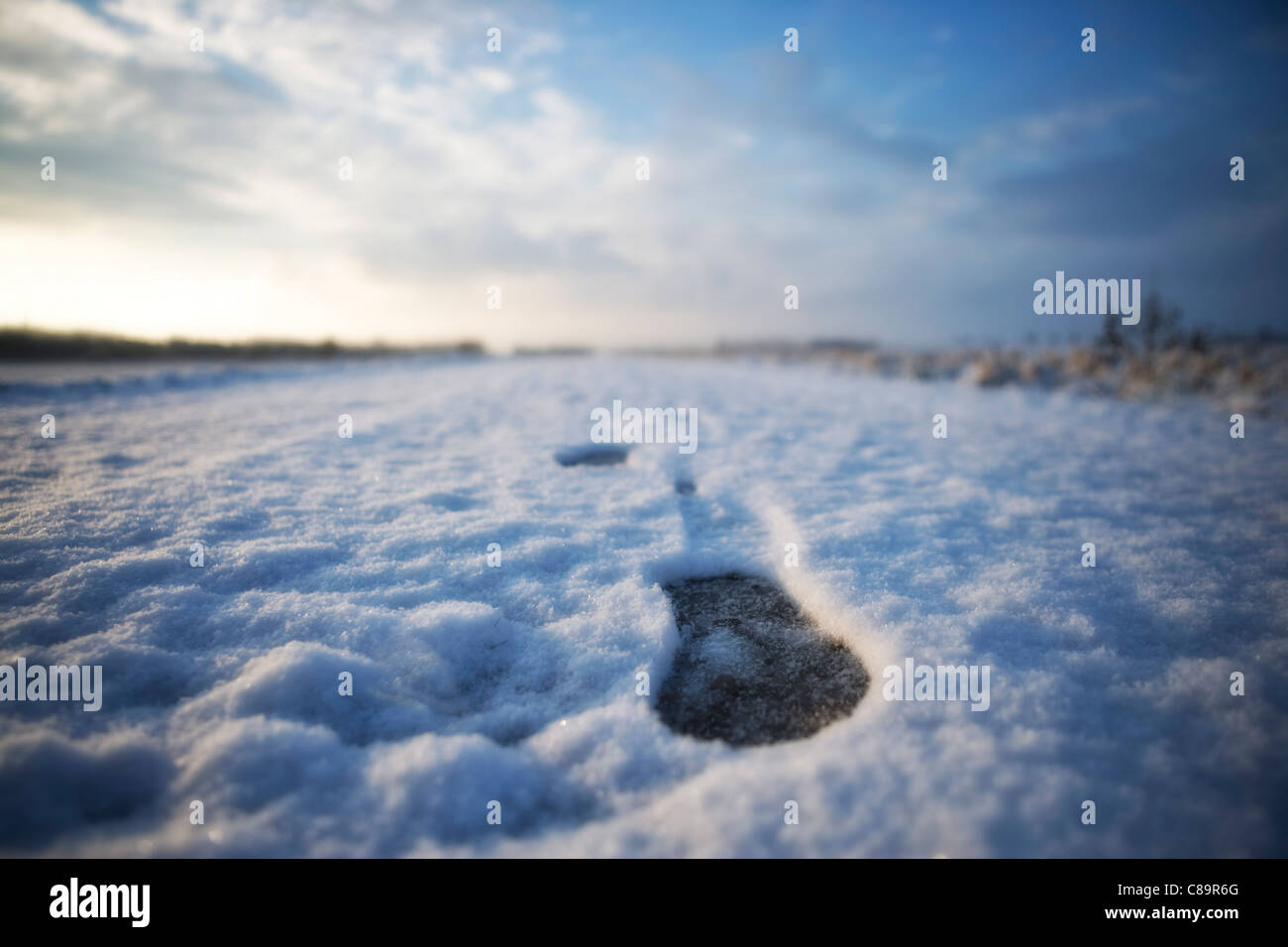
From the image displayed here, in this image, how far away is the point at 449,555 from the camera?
394 centimetres

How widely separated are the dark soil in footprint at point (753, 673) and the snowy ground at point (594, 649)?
10cm

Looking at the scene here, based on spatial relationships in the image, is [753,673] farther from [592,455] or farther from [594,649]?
[592,455]

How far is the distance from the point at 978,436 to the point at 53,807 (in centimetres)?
976

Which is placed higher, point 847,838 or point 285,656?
point 285,656

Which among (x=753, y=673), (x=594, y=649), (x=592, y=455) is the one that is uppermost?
(x=592, y=455)

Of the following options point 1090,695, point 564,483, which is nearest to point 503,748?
point 1090,695

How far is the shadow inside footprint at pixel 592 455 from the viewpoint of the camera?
263 inches

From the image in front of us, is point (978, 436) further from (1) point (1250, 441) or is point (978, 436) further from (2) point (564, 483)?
(2) point (564, 483)

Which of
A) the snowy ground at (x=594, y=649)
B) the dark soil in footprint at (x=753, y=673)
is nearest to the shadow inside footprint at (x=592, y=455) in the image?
the snowy ground at (x=594, y=649)

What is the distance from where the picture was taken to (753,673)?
2.93 metres

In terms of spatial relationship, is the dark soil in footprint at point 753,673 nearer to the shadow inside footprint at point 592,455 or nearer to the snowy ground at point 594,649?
the snowy ground at point 594,649

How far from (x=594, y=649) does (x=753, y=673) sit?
894 mm

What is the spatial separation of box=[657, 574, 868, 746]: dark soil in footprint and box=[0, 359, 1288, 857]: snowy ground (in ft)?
0.34

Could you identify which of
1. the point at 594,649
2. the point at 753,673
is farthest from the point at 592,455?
the point at 753,673
